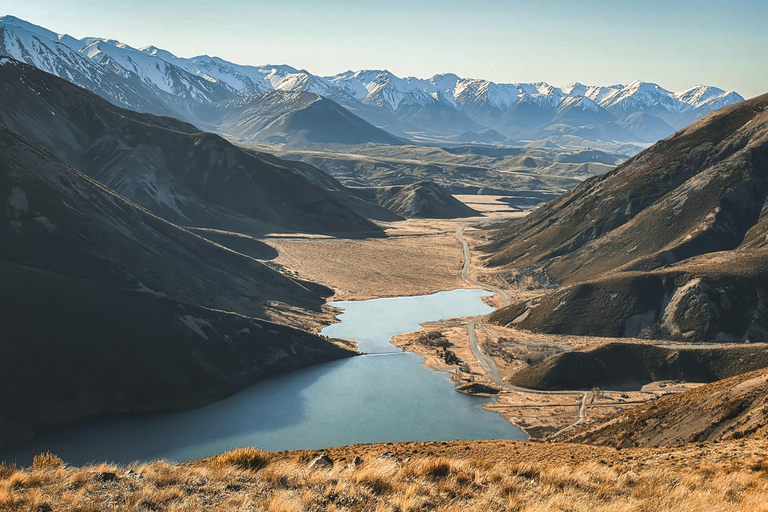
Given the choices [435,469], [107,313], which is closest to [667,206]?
[107,313]

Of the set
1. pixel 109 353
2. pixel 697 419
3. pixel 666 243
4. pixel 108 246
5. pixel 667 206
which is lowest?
pixel 109 353

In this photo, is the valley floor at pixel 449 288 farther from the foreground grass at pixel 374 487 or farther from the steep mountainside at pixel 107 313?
the foreground grass at pixel 374 487

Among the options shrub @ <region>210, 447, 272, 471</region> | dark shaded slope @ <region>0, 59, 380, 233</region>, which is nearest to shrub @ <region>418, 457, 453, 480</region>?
shrub @ <region>210, 447, 272, 471</region>

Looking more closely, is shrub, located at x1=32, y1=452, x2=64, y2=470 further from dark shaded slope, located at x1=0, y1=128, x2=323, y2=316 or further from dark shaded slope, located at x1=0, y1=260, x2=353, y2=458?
dark shaded slope, located at x1=0, y1=128, x2=323, y2=316

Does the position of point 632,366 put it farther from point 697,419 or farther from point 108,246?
point 108,246

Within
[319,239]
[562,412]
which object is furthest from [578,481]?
[319,239]

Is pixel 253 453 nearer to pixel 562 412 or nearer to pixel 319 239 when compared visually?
pixel 562 412
